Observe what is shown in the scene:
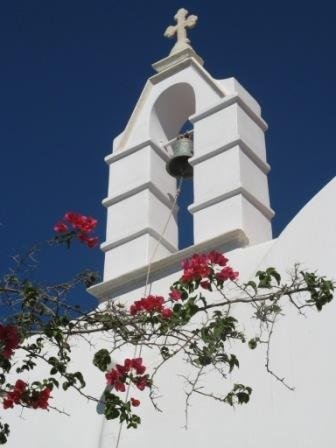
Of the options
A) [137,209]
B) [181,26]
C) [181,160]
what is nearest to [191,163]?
[181,160]

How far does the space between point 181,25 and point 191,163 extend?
181 centimetres

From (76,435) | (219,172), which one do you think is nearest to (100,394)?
(76,435)

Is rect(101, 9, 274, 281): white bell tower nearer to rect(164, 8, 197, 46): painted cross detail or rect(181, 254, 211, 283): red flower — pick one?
rect(164, 8, 197, 46): painted cross detail

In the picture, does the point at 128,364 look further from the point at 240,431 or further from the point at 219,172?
the point at 219,172

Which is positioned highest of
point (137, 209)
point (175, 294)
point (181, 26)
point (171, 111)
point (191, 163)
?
point (181, 26)

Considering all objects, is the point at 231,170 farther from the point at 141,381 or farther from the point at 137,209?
the point at 141,381

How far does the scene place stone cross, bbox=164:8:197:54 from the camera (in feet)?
25.8

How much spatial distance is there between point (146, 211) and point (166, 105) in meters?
1.26

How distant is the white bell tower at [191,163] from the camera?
20.7ft

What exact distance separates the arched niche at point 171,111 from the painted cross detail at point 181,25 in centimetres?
59

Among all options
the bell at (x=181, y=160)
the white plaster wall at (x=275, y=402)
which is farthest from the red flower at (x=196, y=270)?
the bell at (x=181, y=160)

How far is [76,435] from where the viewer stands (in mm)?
5277

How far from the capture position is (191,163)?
6.80 m

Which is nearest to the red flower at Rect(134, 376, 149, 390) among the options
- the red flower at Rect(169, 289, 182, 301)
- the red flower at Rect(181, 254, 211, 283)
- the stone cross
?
the red flower at Rect(169, 289, 182, 301)
